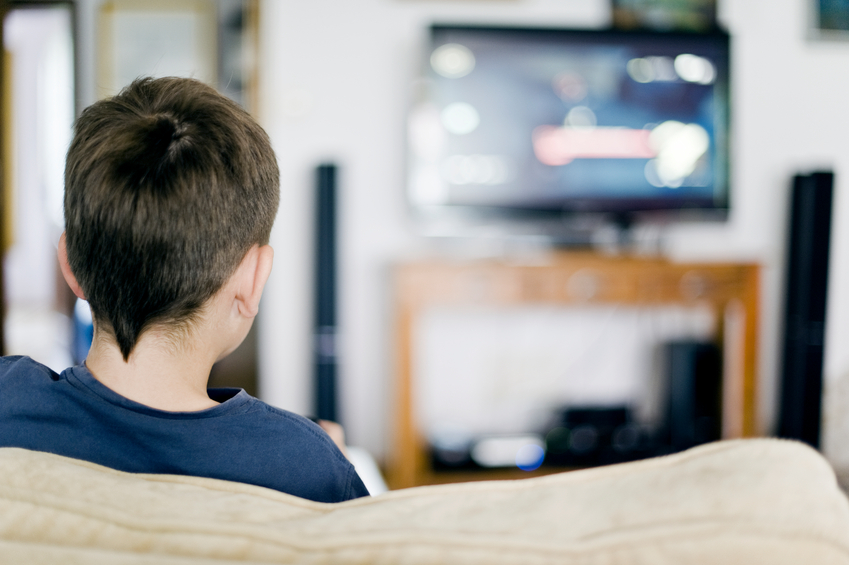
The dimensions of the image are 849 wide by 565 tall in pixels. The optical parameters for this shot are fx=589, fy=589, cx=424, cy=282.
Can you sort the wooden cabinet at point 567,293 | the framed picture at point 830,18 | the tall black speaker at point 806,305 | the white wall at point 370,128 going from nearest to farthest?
the wooden cabinet at point 567,293 < the tall black speaker at point 806,305 < the white wall at point 370,128 < the framed picture at point 830,18

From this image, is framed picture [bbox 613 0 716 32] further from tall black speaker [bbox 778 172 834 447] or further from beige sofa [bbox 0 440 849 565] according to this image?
beige sofa [bbox 0 440 849 565]

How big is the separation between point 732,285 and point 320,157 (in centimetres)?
173

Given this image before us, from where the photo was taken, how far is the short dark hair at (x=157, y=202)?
51cm

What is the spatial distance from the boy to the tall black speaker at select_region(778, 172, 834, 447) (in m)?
2.41

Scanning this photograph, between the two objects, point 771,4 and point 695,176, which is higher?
point 771,4

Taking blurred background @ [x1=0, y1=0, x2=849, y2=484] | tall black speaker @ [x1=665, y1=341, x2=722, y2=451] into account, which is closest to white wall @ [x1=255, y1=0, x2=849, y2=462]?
blurred background @ [x1=0, y1=0, x2=849, y2=484]

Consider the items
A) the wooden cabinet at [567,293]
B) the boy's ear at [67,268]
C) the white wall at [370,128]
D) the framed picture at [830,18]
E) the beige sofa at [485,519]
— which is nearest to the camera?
the beige sofa at [485,519]

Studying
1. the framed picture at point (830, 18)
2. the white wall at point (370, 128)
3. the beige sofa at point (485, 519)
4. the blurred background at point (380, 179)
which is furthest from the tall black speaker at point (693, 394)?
the beige sofa at point (485, 519)

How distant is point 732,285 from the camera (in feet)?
7.43

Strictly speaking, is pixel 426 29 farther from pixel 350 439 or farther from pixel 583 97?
pixel 350 439

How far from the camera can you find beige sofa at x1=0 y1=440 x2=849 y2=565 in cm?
27

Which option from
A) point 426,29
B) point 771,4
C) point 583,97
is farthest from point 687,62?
point 426,29

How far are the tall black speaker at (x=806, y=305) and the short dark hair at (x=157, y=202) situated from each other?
244cm

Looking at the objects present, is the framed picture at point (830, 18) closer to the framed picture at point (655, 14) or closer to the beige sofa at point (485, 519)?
the framed picture at point (655, 14)
